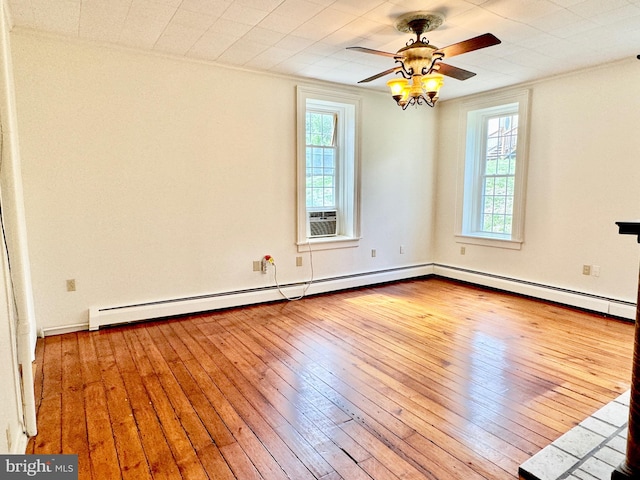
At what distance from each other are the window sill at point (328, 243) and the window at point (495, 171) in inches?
65.7

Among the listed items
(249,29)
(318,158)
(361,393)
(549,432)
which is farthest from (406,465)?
(318,158)

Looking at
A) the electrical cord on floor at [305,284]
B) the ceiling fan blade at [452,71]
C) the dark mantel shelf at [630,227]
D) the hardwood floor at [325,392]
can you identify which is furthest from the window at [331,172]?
the dark mantel shelf at [630,227]

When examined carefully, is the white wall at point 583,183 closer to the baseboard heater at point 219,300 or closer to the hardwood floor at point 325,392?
the hardwood floor at point 325,392

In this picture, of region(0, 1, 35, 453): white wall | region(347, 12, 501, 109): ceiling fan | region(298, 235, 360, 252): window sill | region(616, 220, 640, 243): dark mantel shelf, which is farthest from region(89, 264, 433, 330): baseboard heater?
region(616, 220, 640, 243): dark mantel shelf

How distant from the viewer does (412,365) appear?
9.59ft

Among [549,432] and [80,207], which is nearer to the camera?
[549,432]

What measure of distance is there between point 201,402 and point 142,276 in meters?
1.87

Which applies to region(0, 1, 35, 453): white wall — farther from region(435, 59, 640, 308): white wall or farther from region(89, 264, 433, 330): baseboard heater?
region(435, 59, 640, 308): white wall

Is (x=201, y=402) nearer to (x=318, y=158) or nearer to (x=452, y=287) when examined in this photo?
(x=318, y=158)

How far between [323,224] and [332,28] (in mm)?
2553

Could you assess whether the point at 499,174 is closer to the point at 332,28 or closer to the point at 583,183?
the point at 583,183

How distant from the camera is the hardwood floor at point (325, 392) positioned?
190cm

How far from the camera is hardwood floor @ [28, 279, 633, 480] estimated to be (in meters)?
1.90

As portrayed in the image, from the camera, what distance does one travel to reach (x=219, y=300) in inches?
167
